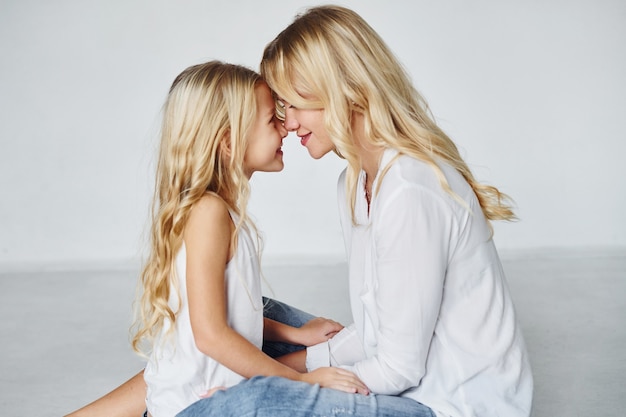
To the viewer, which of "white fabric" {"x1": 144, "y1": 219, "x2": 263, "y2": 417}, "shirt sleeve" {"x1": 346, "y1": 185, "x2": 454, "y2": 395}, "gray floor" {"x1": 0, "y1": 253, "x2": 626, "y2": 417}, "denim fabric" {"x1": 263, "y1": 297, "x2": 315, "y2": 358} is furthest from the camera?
"gray floor" {"x1": 0, "y1": 253, "x2": 626, "y2": 417}

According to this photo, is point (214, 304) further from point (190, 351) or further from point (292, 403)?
point (292, 403)

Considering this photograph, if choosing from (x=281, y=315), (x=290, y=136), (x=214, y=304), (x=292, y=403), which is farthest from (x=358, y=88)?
(x=290, y=136)

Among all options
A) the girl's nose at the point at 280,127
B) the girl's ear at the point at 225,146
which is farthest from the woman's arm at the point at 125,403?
the girl's nose at the point at 280,127

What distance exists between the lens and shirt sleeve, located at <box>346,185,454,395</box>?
1.70 m

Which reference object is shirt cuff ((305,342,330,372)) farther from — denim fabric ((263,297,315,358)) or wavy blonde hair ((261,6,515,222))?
wavy blonde hair ((261,6,515,222))

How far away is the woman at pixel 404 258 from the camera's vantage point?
1.71 m

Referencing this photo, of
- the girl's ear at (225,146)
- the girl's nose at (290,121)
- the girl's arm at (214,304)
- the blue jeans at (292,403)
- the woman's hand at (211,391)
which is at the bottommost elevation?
the woman's hand at (211,391)

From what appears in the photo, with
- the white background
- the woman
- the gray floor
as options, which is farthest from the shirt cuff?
the white background

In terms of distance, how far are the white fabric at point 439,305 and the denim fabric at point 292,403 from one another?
5 cm

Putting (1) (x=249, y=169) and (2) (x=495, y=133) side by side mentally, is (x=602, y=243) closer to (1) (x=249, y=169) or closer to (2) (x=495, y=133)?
(2) (x=495, y=133)

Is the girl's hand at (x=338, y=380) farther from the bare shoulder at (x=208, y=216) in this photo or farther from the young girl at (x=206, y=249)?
the bare shoulder at (x=208, y=216)

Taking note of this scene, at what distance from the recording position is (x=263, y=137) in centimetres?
215

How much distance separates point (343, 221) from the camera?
2.33m

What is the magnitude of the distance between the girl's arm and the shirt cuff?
258mm
